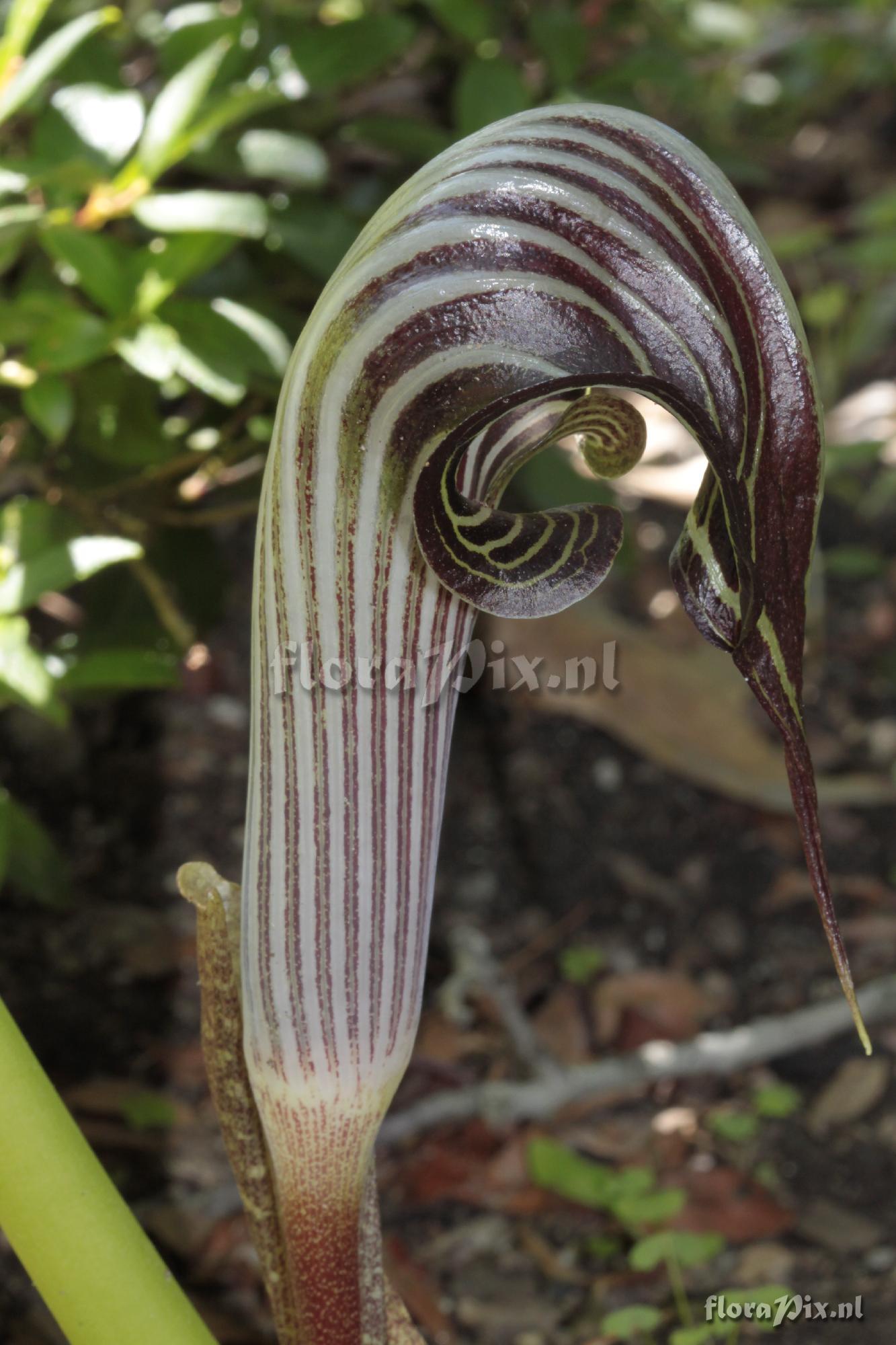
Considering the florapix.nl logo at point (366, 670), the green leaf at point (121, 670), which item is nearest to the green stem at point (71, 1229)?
the florapix.nl logo at point (366, 670)

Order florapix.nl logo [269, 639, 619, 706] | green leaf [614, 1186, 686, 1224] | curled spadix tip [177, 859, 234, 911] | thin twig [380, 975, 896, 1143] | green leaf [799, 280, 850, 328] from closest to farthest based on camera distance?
florapix.nl logo [269, 639, 619, 706], curled spadix tip [177, 859, 234, 911], green leaf [614, 1186, 686, 1224], thin twig [380, 975, 896, 1143], green leaf [799, 280, 850, 328]

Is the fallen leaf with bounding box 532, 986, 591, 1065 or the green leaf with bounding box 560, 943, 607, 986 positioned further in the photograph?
the green leaf with bounding box 560, 943, 607, 986

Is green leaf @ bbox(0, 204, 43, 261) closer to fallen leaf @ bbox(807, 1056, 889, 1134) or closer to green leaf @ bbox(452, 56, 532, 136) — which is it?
green leaf @ bbox(452, 56, 532, 136)

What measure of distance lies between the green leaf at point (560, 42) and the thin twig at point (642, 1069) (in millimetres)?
1400

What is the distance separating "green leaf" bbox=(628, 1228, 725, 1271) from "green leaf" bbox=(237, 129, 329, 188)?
1308mm

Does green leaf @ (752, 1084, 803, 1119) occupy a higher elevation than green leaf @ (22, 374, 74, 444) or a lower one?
lower

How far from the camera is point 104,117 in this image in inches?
59.7

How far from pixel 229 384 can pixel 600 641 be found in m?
1.48

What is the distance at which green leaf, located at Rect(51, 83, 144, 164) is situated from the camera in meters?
1.51

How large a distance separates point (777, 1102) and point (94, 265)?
4.80 feet

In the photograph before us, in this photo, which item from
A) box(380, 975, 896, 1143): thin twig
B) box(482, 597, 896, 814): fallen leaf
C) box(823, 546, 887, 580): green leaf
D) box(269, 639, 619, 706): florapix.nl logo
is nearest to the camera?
box(269, 639, 619, 706): florapix.nl logo

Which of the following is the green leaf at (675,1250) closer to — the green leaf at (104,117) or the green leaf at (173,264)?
Result: the green leaf at (173,264)

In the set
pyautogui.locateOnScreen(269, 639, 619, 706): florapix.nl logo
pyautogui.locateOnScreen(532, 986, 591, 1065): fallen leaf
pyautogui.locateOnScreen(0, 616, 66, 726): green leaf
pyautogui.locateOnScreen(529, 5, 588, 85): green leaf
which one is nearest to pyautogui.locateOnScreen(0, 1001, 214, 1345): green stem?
pyautogui.locateOnScreen(269, 639, 619, 706): florapix.nl logo

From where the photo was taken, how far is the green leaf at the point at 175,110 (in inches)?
54.2
